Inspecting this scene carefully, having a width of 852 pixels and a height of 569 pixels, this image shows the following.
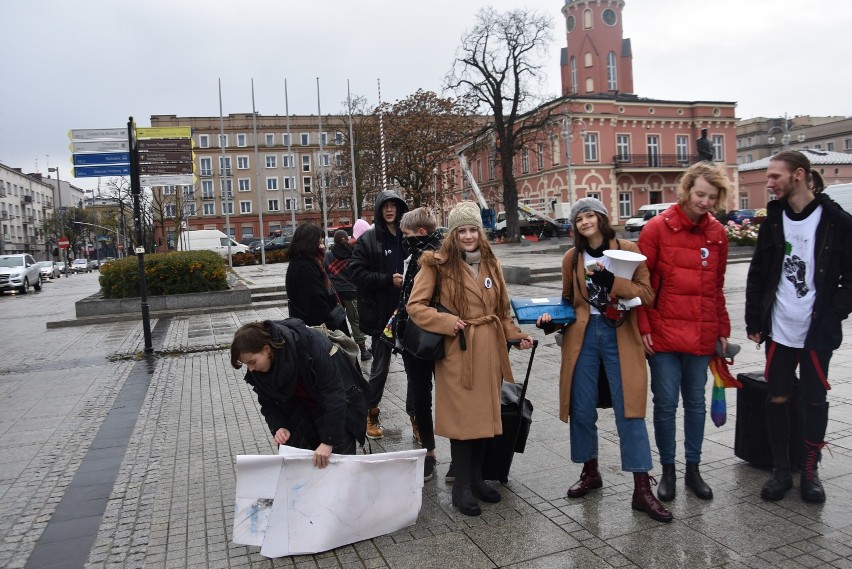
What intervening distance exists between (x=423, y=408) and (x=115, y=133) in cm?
873

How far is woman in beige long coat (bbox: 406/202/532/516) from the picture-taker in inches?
156

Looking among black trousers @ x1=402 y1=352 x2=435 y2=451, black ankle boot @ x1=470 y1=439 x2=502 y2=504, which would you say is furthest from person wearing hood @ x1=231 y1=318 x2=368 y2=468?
black ankle boot @ x1=470 y1=439 x2=502 y2=504

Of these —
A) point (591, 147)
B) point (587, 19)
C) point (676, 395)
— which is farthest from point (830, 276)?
point (587, 19)

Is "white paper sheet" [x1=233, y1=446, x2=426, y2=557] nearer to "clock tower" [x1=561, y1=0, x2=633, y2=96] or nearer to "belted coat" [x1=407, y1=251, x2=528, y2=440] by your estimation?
"belted coat" [x1=407, y1=251, x2=528, y2=440]

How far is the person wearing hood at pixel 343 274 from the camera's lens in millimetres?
8602

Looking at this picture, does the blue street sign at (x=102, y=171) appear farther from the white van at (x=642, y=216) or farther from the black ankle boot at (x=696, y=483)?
the white van at (x=642, y=216)

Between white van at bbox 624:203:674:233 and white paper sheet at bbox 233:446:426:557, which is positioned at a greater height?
white van at bbox 624:203:674:233

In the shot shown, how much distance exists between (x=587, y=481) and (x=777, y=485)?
1.12 meters

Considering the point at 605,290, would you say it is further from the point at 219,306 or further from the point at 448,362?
the point at 219,306

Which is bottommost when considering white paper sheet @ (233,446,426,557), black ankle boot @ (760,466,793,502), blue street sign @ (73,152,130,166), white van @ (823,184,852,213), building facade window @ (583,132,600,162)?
black ankle boot @ (760,466,793,502)

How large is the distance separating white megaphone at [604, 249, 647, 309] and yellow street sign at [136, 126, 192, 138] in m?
9.10

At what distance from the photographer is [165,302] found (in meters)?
15.9

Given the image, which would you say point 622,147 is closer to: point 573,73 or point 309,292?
point 573,73

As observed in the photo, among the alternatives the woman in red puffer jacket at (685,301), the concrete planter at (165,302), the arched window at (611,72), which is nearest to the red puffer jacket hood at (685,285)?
the woman in red puffer jacket at (685,301)
